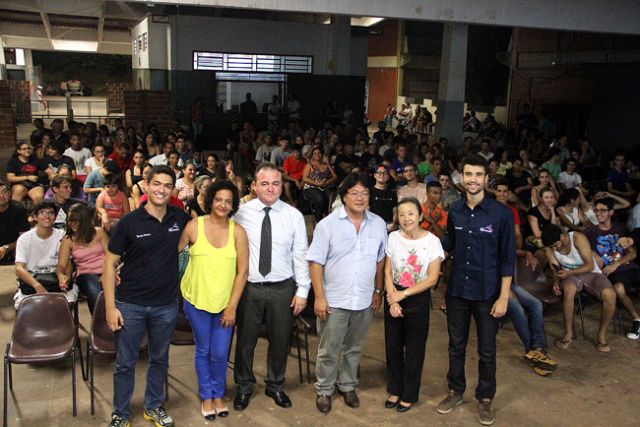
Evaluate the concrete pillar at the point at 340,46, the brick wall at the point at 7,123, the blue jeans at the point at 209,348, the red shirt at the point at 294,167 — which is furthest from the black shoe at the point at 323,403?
the concrete pillar at the point at 340,46

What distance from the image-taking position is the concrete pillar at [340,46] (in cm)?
1717

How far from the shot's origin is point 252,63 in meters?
17.1

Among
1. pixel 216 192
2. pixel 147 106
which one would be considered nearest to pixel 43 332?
pixel 216 192

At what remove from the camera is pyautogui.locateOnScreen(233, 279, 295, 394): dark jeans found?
4.13m

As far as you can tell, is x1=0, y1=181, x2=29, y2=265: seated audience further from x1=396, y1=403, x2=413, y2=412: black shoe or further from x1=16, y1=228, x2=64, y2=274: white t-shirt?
x1=396, y1=403, x2=413, y2=412: black shoe

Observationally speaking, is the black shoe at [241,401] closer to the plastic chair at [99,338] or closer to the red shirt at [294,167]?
the plastic chair at [99,338]

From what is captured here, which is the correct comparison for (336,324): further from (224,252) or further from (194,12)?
(194,12)

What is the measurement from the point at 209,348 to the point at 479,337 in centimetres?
183

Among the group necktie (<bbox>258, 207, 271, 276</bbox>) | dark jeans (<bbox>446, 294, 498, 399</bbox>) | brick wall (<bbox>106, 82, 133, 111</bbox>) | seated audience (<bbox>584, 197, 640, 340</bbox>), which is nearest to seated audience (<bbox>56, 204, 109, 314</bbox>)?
necktie (<bbox>258, 207, 271, 276</bbox>)

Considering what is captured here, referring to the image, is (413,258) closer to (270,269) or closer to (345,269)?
(345,269)

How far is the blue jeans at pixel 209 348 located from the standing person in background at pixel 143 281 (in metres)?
0.16

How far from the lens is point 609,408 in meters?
4.56

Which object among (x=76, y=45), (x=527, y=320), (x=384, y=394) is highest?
(x=76, y=45)

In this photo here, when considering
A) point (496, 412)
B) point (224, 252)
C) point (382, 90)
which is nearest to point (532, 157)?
point (496, 412)
